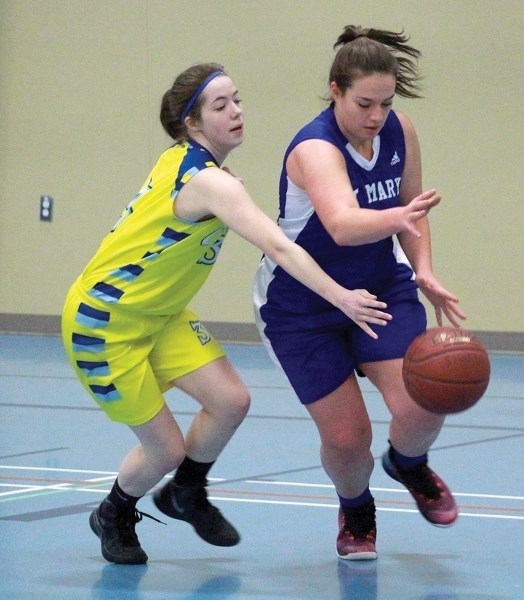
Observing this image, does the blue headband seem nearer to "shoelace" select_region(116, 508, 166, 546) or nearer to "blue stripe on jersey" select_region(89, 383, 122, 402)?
"blue stripe on jersey" select_region(89, 383, 122, 402)

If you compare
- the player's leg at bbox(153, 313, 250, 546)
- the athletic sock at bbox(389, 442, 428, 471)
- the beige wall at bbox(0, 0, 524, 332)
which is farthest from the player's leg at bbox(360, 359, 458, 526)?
the beige wall at bbox(0, 0, 524, 332)

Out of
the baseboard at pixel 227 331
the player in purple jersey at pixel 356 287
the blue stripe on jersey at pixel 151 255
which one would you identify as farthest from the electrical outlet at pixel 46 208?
the blue stripe on jersey at pixel 151 255

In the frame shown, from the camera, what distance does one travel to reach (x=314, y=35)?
1000 centimetres

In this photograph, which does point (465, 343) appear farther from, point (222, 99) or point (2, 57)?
point (2, 57)

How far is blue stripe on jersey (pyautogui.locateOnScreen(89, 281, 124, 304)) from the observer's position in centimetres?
367

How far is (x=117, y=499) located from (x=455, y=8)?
21.9 feet

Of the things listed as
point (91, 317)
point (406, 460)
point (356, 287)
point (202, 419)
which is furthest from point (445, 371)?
point (91, 317)

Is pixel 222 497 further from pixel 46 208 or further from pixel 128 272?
pixel 46 208

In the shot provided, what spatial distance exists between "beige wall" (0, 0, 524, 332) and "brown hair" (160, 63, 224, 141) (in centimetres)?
611

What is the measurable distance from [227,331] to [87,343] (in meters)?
6.72

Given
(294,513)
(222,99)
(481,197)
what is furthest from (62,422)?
(481,197)

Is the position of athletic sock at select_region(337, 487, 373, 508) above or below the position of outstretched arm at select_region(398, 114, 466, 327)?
below

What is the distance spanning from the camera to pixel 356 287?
3732 mm

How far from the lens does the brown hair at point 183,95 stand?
12.1 feet
